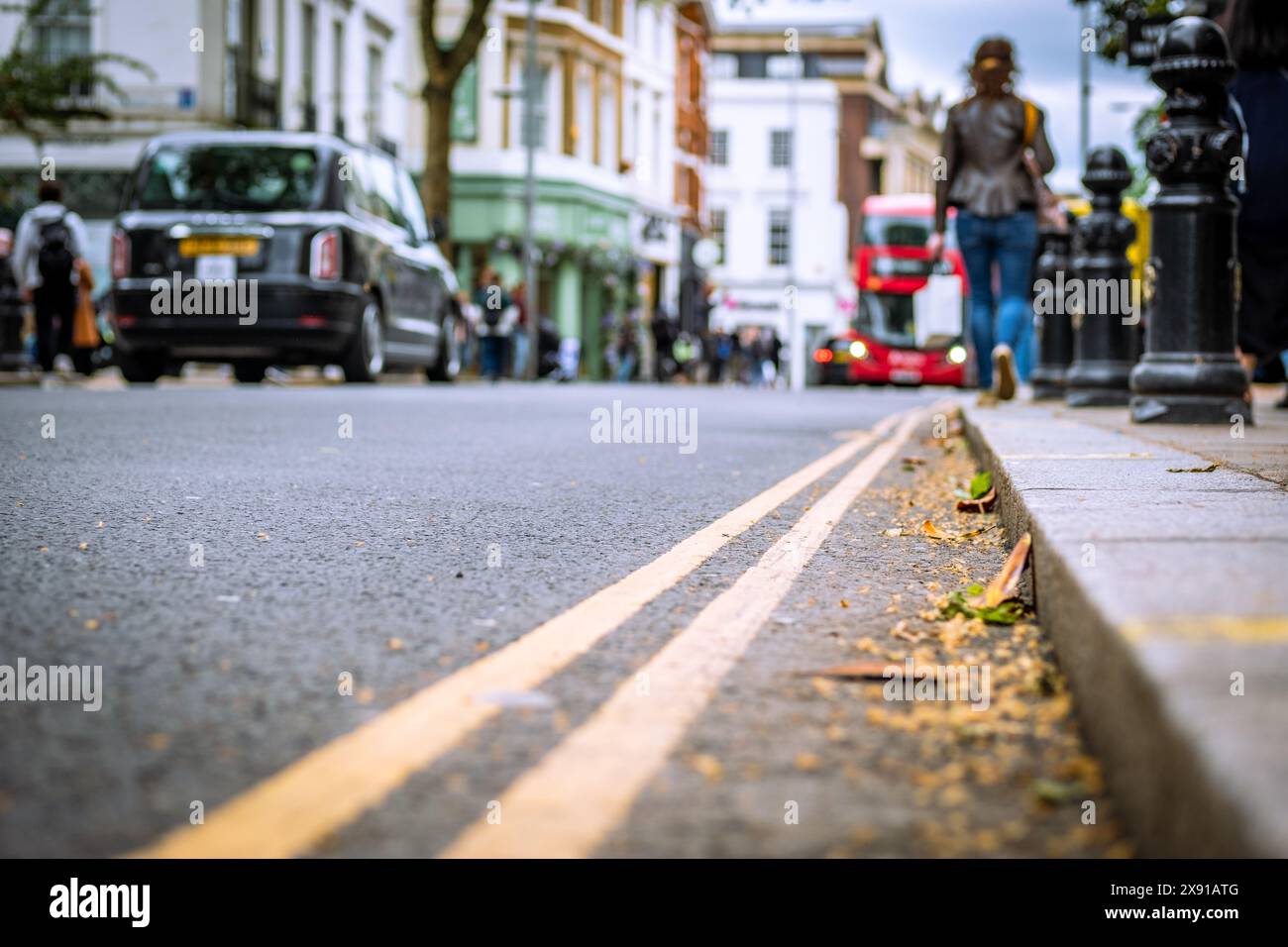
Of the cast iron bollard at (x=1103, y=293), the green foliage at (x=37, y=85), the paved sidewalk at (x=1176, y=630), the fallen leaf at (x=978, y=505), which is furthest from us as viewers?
the green foliage at (x=37, y=85)

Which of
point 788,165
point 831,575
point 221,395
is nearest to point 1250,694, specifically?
point 831,575

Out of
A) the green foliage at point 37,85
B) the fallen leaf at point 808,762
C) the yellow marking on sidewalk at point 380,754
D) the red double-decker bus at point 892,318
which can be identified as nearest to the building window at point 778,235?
the red double-decker bus at point 892,318

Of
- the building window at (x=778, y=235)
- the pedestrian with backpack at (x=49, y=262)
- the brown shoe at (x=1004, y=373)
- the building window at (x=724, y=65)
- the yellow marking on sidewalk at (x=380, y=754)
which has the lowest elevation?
the yellow marking on sidewalk at (x=380, y=754)

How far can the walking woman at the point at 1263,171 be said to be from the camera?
9.30m

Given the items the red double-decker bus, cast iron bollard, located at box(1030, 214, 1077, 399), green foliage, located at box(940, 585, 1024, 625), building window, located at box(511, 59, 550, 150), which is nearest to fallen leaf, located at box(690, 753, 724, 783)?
green foliage, located at box(940, 585, 1024, 625)

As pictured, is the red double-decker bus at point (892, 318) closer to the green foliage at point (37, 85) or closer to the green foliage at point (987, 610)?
the green foliage at point (37, 85)

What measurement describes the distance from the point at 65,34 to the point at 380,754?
30386 millimetres

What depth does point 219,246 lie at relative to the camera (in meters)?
16.0

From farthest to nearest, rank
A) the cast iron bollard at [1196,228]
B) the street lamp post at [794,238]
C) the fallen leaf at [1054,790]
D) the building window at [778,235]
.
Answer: the building window at [778,235] < the street lamp post at [794,238] < the cast iron bollard at [1196,228] < the fallen leaf at [1054,790]

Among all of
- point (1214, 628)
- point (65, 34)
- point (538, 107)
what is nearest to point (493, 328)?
point (65, 34)

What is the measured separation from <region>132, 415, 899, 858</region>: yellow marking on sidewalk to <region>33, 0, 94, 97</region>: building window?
92.0 ft

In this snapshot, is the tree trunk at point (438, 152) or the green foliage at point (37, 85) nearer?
the green foliage at point (37, 85)

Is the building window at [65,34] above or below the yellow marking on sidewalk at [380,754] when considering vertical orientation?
above

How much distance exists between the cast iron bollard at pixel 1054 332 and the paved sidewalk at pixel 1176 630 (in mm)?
7950
